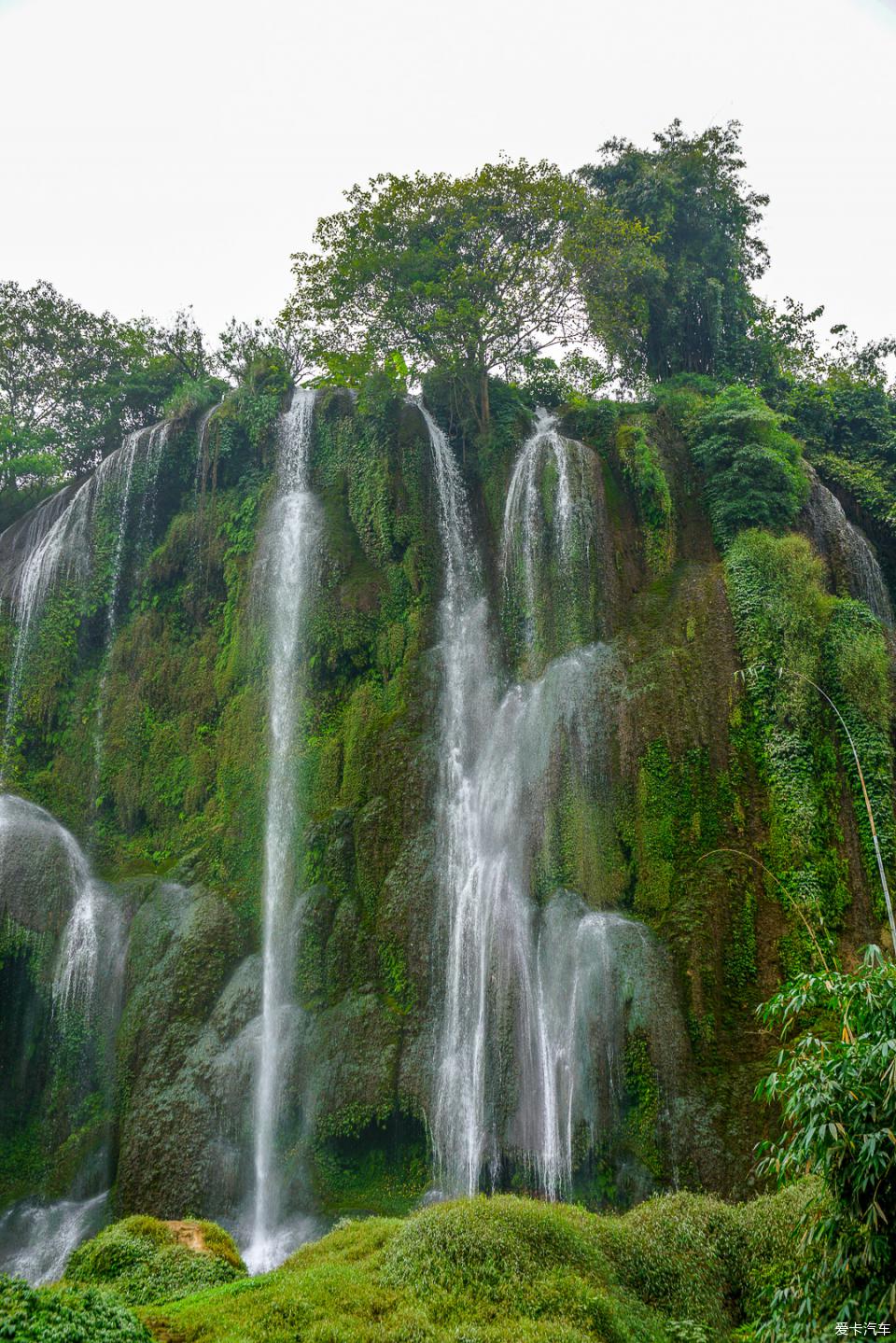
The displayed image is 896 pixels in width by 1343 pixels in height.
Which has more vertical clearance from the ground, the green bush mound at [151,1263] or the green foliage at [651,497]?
the green foliage at [651,497]

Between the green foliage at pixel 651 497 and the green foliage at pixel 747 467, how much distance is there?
3.05ft

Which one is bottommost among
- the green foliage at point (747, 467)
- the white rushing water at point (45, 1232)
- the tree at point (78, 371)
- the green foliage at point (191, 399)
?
the white rushing water at point (45, 1232)

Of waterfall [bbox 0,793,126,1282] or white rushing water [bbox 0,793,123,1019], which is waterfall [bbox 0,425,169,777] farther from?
waterfall [bbox 0,793,126,1282]

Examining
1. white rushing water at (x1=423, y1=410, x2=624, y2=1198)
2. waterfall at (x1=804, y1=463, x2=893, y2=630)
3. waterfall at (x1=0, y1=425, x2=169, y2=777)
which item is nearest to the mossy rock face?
white rushing water at (x1=423, y1=410, x2=624, y2=1198)

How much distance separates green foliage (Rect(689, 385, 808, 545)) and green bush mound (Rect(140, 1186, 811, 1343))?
41.0 ft

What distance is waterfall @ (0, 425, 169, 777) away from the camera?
22.3m

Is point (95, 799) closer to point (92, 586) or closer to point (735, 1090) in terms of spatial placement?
point (92, 586)

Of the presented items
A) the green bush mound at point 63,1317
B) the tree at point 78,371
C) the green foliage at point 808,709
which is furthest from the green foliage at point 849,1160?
the tree at point 78,371

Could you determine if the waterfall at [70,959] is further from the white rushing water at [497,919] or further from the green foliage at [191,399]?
the green foliage at [191,399]

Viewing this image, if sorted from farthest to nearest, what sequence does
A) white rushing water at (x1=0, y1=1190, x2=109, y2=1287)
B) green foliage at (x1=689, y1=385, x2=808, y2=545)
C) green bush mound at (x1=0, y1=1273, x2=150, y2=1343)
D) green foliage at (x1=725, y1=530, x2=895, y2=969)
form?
green foliage at (x1=689, y1=385, x2=808, y2=545)
white rushing water at (x1=0, y1=1190, x2=109, y2=1287)
green foliage at (x1=725, y1=530, x2=895, y2=969)
green bush mound at (x1=0, y1=1273, x2=150, y2=1343)

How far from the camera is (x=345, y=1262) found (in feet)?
28.2

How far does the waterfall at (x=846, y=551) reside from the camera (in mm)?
17125

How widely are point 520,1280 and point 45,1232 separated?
10849mm

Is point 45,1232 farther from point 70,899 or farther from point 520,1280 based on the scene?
point 520,1280
